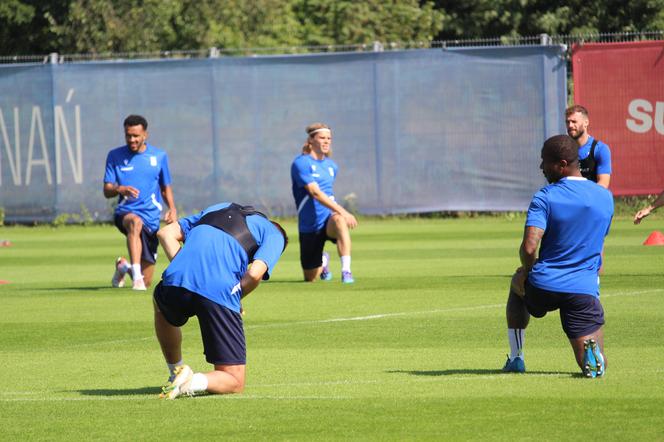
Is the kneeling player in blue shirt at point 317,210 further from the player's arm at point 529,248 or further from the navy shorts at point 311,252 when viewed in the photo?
the player's arm at point 529,248

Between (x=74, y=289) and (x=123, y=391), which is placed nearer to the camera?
(x=123, y=391)

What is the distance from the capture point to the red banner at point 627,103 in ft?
86.5

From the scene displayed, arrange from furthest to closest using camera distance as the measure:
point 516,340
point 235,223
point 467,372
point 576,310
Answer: point 467,372 → point 516,340 → point 576,310 → point 235,223

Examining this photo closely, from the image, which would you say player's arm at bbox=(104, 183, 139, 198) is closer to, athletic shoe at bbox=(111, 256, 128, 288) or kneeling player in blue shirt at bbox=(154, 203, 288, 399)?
athletic shoe at bbox=(111, 256, 128, 288)

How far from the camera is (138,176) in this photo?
55.5 feet

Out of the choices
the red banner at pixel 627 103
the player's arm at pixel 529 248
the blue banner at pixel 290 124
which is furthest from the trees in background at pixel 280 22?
the player's arm at pixel 529 248

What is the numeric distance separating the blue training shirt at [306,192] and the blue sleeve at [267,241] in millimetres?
8787

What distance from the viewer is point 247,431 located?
296 inches

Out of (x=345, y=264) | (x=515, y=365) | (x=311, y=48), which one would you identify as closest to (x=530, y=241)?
(x=515, y=365)

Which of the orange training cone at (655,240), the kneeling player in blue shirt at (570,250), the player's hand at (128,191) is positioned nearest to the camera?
the kneeling player in blue shirt at (570,250)

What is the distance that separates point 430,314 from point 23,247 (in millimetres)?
13154

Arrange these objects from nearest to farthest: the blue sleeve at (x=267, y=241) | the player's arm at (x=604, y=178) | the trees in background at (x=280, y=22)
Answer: the blue sleeve at (x=267, y=241) < the player's arm at (x=604, y=178) < the trees in background at (x=280, y=22)

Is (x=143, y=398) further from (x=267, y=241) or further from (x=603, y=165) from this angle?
(x=603, y=165)

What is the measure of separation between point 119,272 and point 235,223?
28.6ft
